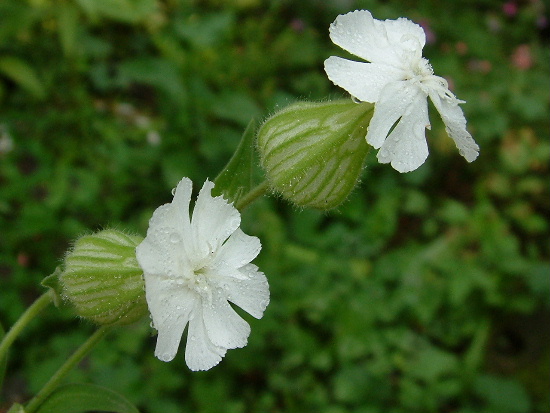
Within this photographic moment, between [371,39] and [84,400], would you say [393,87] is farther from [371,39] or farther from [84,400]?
[84,400]

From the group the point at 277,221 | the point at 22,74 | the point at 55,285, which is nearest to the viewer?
the point at 55,285

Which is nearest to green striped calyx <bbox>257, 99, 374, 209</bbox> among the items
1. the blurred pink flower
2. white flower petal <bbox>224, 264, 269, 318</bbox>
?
white flower petal <bbox>224, 264, 269, 318</bbox>

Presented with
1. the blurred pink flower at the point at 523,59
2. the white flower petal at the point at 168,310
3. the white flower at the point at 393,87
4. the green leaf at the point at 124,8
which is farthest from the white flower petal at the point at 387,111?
the blurred pink flower at the point at 523,59

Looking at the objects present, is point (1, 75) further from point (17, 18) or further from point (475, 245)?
point (475, 245)

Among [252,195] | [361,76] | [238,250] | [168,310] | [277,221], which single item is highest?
[277,221]

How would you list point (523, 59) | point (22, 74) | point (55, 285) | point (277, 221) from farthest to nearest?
point (523, 59)
point (22, 74)
point (277, 221)
point (55, 285)

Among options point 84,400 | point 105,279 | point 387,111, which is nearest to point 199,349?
point 105,279

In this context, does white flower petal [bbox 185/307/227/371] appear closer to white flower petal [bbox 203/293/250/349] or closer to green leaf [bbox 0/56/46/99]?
white flower petal [bbox 203/293/250/349]

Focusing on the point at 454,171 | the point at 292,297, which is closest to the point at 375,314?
the point at 292,297
